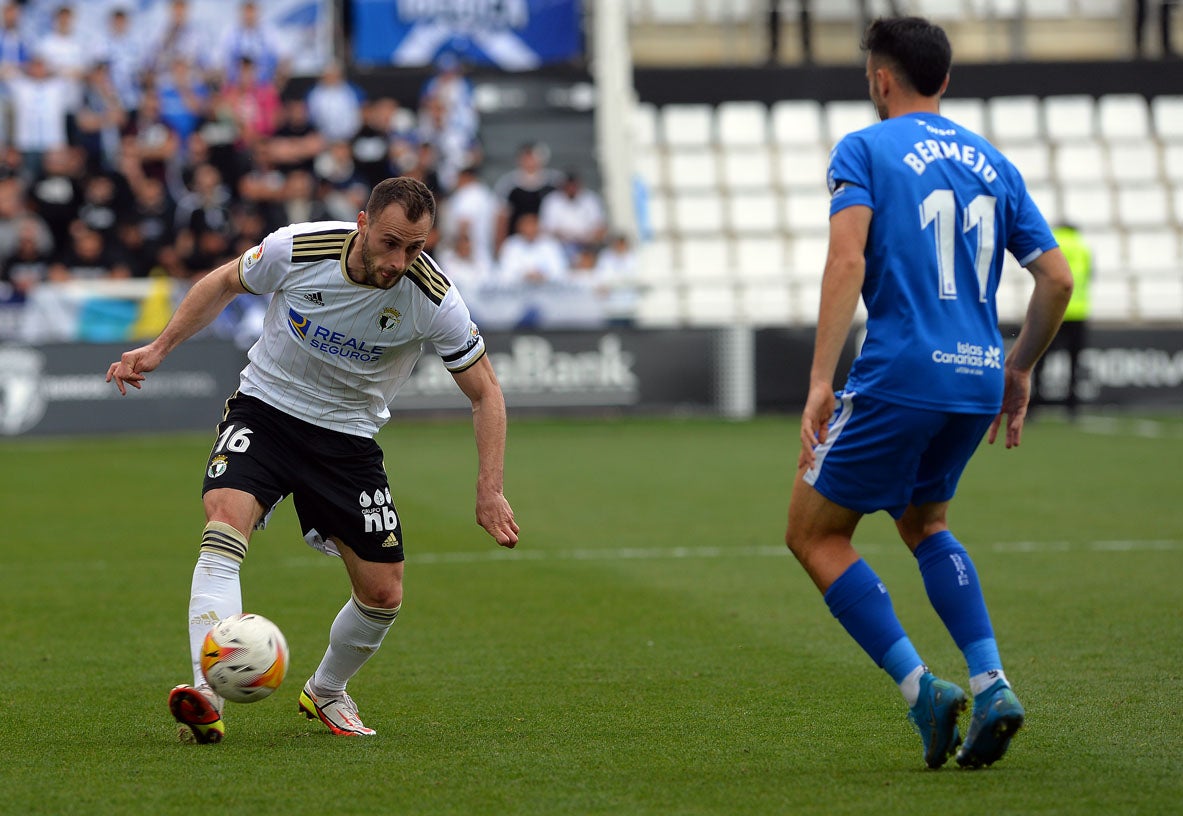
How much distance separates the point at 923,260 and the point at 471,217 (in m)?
17.1

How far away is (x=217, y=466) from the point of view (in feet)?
18.1

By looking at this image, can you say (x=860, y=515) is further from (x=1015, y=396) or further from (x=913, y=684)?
(x=1015, y=396)

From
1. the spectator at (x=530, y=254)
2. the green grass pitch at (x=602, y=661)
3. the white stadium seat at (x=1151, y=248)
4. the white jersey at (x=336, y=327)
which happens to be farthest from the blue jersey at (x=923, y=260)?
the white stadium seat at (x=1151, y=248)

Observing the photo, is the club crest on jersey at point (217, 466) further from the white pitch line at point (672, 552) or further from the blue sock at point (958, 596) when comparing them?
the white pitch line at point (672, 552)

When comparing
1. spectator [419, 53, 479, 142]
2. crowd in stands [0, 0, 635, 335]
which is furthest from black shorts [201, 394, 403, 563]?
spectator [419, 53, 479, 142]

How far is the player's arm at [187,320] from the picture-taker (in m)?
5.50

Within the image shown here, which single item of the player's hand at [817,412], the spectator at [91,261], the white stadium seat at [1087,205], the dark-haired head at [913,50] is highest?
the dark-haired head at [913,50]

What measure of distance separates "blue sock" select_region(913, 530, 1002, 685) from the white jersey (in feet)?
5.32

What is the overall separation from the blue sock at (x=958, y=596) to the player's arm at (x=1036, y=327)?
1.27 ft

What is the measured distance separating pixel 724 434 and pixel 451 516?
673 centimetres

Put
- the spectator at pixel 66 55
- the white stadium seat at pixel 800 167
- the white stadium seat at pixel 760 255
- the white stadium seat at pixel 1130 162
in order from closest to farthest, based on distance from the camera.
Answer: the spectator at pixel 66 55
the white stadium seat at pixel 760 255
the white stadium seat at pixel 800 167
the white stadium seat at pixel 1130 162

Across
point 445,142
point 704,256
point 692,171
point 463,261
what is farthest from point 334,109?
point 692,171

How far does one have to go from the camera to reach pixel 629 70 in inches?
990

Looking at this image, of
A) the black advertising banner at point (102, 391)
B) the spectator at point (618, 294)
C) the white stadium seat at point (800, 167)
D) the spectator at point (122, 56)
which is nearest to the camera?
the black advertising banner at point (102, 391)
